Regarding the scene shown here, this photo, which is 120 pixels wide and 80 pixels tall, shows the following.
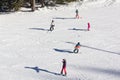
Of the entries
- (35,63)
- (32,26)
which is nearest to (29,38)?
(32,26)

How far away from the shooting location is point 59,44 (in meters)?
30.6

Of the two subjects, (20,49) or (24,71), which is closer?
(24,71)

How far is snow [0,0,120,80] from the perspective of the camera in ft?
78.0

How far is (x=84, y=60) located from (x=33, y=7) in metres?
19.0

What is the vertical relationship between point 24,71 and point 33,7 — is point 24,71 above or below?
below

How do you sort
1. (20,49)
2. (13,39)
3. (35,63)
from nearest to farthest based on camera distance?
(35,63) → (20,49) → (13,39)

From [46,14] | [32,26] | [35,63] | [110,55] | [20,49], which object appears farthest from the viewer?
[46,14]

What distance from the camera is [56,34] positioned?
3384 centimetres

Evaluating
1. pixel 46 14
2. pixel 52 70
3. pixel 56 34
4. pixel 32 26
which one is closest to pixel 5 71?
pixel 52 70

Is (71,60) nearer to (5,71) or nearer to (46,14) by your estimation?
(5,71)

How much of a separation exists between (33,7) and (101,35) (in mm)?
13360

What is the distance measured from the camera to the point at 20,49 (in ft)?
95.3

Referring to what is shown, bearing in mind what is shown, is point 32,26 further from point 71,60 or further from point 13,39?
point 71,60

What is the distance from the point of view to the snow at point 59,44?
78.0 feet
